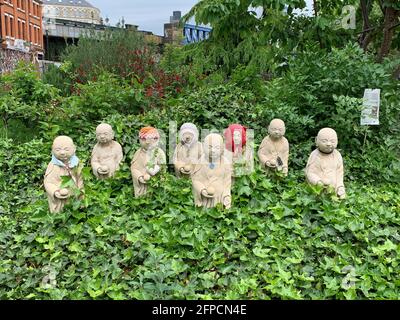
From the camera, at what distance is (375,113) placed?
459 centimetres

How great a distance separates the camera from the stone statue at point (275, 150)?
3.95 m

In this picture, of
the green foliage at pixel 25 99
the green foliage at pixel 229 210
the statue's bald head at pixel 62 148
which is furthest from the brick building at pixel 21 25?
the statue's bald head at pixel 62 148

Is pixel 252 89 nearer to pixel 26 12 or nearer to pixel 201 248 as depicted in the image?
pixel 201 248

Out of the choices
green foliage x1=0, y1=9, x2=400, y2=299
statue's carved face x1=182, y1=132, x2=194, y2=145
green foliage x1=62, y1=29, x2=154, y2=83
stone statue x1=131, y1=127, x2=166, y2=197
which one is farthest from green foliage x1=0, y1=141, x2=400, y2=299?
green foliage x1=62, y1=29, x2=154, y2=83

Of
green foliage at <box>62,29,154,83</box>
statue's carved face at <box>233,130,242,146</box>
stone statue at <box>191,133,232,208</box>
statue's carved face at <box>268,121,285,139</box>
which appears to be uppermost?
green foliage at <box>62,29,154,83</box>

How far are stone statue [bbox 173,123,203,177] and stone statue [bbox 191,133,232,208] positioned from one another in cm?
50

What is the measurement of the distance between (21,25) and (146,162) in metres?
26.8

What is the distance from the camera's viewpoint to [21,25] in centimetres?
2667

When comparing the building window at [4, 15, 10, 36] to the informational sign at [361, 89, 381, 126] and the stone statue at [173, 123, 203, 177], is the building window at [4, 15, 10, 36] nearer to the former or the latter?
the stone statue at [173, 123, 203, 177]

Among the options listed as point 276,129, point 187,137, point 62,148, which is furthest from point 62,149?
point 276,129

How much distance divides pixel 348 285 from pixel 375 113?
107 inches

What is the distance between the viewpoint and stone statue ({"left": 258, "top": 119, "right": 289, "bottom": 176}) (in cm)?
395

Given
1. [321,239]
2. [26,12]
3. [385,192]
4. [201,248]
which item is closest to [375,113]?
[385,192]

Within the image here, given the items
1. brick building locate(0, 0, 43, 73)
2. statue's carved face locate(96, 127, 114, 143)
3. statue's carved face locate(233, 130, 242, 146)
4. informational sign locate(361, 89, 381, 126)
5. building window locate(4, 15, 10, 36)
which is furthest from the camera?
building window locate(4, 15, 10, 36)
